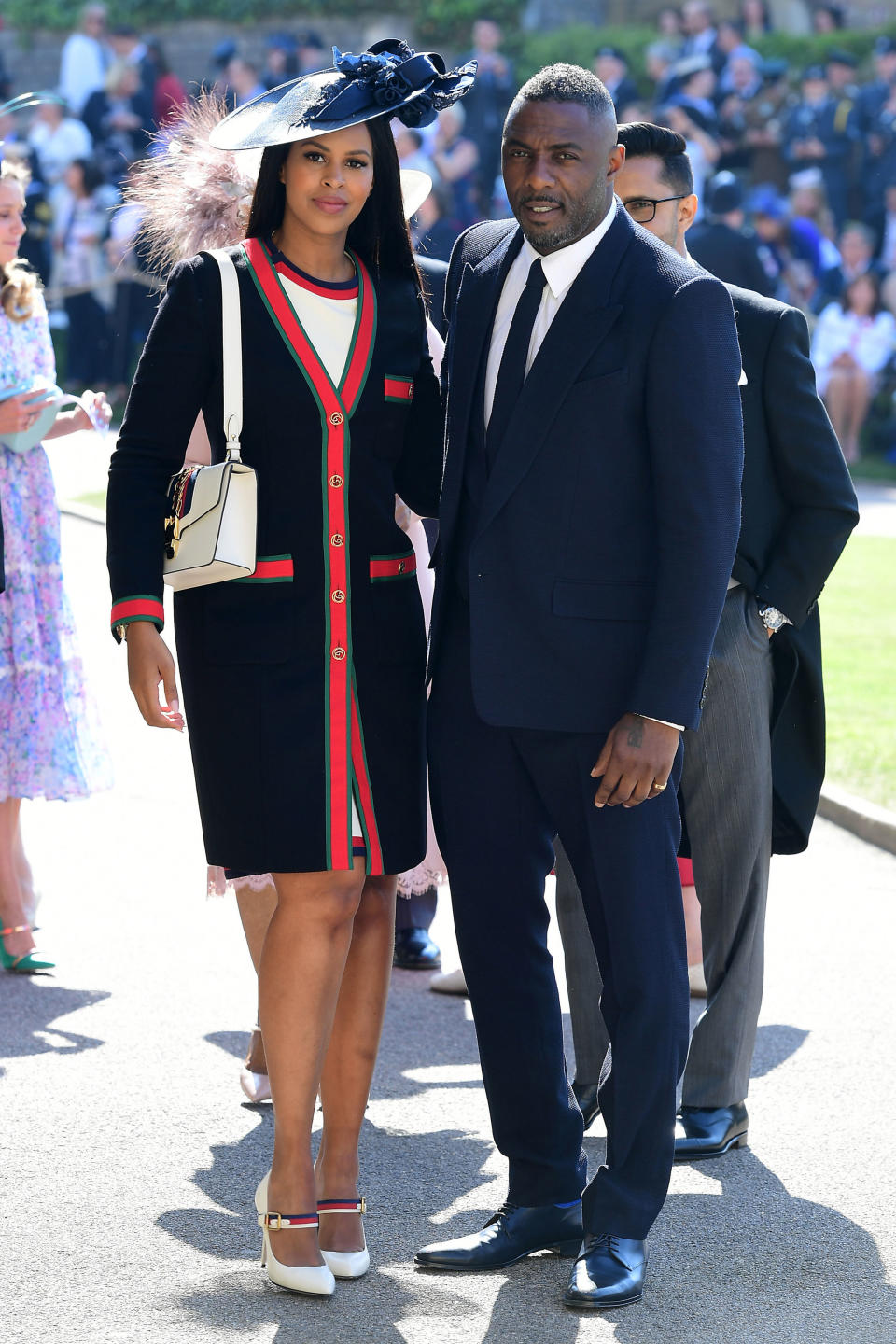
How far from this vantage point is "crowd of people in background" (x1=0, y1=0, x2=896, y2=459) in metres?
18.3

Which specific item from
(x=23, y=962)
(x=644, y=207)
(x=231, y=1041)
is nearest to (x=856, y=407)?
(x=23, y=962)

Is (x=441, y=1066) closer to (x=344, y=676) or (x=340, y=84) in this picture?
(x=344, y=676)

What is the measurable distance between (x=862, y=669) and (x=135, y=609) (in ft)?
22.6

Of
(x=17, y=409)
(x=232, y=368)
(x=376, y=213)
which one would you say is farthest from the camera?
(x=17, y=409)

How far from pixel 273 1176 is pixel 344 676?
88 centimetres

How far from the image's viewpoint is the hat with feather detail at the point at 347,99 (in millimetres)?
3383

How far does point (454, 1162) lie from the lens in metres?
4.09

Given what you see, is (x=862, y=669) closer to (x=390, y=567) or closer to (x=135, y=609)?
(x=390, y=567)

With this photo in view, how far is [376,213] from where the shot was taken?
11.9 feet

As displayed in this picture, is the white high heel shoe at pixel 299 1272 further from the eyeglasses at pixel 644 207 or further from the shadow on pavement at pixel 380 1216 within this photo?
the eyeglasses at pixel 644 207

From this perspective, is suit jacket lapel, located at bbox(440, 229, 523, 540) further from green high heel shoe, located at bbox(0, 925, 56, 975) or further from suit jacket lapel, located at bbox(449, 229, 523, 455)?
green high heel shoe, located at bbox(0, 925, 56, 975)

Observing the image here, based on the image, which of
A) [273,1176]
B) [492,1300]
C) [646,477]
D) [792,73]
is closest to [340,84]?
[646,477]

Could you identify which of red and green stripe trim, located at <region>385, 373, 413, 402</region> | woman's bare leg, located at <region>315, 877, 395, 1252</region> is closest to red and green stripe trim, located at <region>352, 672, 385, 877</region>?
woman's bare leg, located at <region>315, 877, 395, 1252</region>

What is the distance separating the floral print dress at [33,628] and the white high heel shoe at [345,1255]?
229 centimetres
